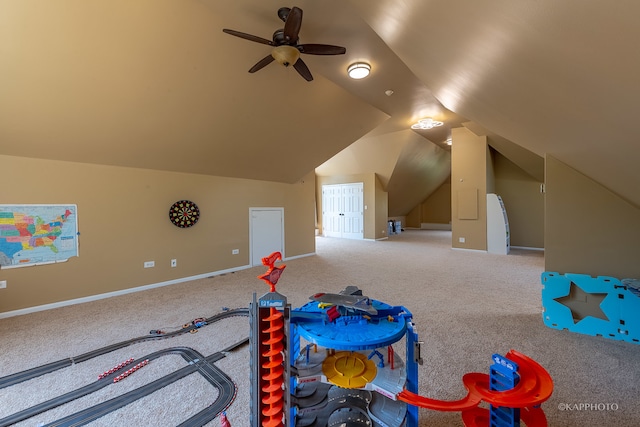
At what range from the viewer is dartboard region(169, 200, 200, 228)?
443 cm

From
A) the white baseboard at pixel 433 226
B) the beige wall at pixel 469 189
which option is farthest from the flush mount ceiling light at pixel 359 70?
the white baseboard at pixel 433 226

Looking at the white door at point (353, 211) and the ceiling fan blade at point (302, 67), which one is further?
the white door at point (353, 211)

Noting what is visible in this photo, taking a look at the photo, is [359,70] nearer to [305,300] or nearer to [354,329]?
[305,300]

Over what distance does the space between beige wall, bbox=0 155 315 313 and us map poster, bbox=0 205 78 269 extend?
8 centimetres

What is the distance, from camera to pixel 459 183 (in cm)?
717

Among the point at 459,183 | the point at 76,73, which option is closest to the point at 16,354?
the point at 76,73

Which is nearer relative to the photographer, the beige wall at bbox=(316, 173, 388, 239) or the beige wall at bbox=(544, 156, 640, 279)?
the beige wall at bbox=(544, 156, 640, 279)

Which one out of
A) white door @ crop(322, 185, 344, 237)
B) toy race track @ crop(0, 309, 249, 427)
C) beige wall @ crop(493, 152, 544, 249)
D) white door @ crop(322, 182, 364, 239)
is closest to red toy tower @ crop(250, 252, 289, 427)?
toy race track @ crop(0, 309, 249, 427)

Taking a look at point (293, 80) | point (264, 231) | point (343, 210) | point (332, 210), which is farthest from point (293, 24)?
point (332, 210)

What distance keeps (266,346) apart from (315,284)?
3197 millimetres

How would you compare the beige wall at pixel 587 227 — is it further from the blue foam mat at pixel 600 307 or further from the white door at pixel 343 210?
the white door at pixel 343 210

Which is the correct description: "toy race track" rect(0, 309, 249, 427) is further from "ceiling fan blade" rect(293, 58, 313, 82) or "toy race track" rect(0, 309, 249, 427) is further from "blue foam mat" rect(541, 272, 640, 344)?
"blue foam mat" rect(541, 272, 640, 344)

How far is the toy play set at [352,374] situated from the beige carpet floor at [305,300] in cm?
46

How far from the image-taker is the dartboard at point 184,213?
443cm
